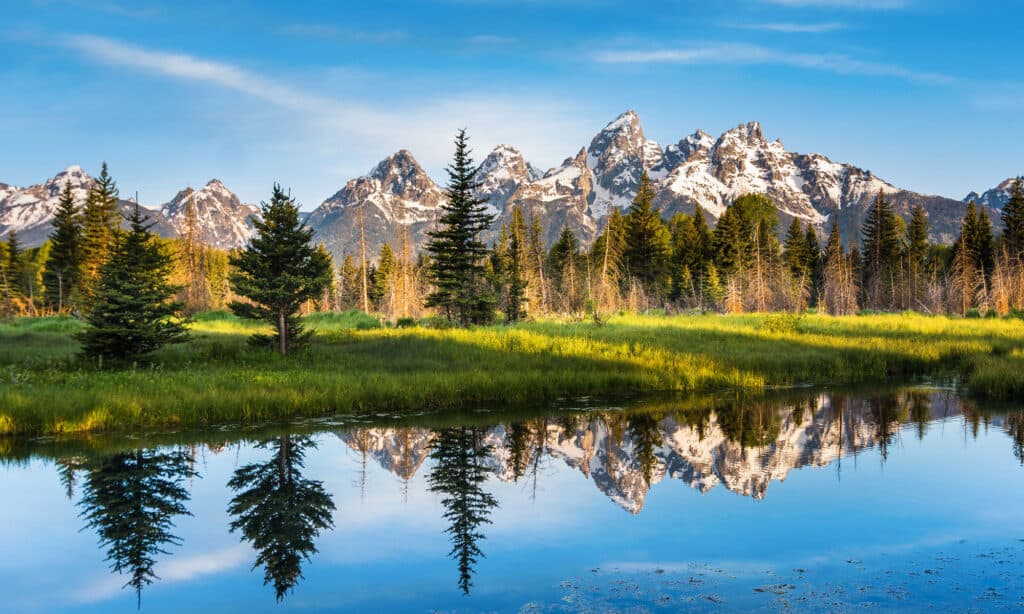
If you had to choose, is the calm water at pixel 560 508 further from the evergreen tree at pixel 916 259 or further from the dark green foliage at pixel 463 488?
the evergreen tree at pixel 916 259

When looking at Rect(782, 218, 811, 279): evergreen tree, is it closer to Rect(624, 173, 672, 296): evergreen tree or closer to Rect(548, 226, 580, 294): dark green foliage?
Rect(624, 173, 672, 296): evergreen tree

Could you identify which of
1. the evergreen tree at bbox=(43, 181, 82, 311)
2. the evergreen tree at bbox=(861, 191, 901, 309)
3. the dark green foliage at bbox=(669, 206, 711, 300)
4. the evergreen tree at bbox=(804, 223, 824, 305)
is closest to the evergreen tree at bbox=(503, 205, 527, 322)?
the dark green foliage at bbox=(669, 206, 711, 300)

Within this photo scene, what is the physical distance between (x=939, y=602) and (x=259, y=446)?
12.5 m

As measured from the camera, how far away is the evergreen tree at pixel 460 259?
38.0 metres

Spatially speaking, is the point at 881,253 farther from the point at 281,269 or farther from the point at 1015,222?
the point at 281,269

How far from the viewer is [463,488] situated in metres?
11.7

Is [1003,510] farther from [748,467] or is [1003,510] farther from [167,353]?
[167,353]

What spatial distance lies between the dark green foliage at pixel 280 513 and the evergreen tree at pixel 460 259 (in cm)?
2444

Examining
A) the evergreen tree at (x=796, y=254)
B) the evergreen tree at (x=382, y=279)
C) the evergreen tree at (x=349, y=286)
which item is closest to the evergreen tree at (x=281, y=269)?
the evergreen tree at (x=796, y=254)

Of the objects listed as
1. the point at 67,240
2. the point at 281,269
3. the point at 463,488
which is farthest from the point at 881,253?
the point at 67,240

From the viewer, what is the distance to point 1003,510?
33.4ft

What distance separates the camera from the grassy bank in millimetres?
16328

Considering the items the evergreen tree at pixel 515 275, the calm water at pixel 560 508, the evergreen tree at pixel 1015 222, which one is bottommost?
the calm water at pixel 560 508

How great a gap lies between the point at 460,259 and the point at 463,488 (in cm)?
2730
